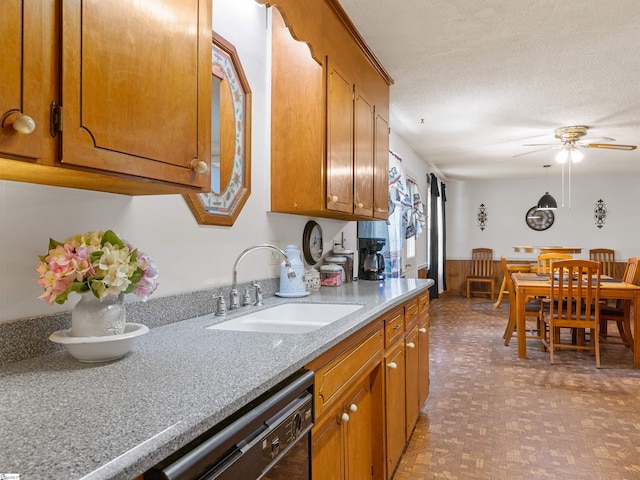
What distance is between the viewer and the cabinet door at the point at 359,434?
1.59 metres

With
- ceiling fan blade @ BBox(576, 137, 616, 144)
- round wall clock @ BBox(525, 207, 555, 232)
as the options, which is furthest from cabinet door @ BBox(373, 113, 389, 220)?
round wall clock @ BBox(525, 207, 555, 232)

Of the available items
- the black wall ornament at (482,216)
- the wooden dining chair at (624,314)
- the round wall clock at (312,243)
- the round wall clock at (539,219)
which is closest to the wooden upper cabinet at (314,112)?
the round wall clock at (312,243)

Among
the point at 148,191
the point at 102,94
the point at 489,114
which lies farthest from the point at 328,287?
the point at 489,114

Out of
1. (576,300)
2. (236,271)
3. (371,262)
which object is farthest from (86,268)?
(576,300)

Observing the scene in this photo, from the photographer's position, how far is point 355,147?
8.50 ft

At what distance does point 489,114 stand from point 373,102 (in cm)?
184

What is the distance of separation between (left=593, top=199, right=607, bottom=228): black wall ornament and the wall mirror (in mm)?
8194

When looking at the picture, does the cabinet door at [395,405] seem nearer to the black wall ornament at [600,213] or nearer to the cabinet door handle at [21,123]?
the cabinet door handle at [21,123]

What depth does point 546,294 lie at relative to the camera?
160 inches

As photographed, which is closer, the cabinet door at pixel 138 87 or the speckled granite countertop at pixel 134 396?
the speckled granite countertop at pixel 134 396

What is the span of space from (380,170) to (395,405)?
1.59m

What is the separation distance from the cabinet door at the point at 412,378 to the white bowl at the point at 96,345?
1.64 metres

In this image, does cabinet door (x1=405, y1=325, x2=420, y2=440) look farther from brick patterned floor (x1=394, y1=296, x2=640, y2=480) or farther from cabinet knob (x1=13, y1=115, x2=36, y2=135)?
cabinet knob (x1=13, y1=115, x2=36, y2=135)

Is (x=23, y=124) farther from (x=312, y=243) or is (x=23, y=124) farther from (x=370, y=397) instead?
(x=312, y=243)
